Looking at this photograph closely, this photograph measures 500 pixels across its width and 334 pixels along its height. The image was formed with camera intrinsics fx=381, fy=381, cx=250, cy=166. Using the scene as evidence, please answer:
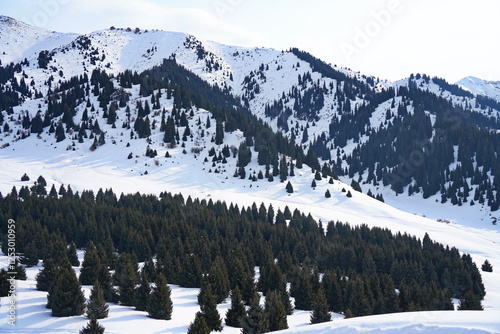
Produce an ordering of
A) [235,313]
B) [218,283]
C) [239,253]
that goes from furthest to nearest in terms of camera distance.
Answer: [239,253] < [218,283] < [235,313]

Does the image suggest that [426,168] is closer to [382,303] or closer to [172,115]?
[172,115]

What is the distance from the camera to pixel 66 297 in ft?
71.4

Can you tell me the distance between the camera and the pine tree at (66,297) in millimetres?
21594

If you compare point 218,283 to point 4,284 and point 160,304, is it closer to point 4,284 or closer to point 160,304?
point 160,304

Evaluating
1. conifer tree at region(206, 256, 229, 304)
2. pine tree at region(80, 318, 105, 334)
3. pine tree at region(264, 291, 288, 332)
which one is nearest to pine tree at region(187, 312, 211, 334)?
pine tree at region(264, 291, 288, 332)

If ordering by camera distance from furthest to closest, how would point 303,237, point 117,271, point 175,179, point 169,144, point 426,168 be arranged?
point 426,168, point 169,144, point 175,179, point 303,237, point 117,271

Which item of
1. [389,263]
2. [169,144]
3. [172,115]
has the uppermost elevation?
[172,115]

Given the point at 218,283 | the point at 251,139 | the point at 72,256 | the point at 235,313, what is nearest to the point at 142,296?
the point at 235,313

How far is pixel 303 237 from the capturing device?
48.6m

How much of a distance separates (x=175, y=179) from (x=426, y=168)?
84994mm

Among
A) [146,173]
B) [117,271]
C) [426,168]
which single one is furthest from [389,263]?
[426,168]

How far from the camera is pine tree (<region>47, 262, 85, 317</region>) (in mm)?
21594

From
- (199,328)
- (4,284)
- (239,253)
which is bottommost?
(239,253)

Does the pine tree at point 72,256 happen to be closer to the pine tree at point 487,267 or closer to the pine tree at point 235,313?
the pine tree at point 235,313
